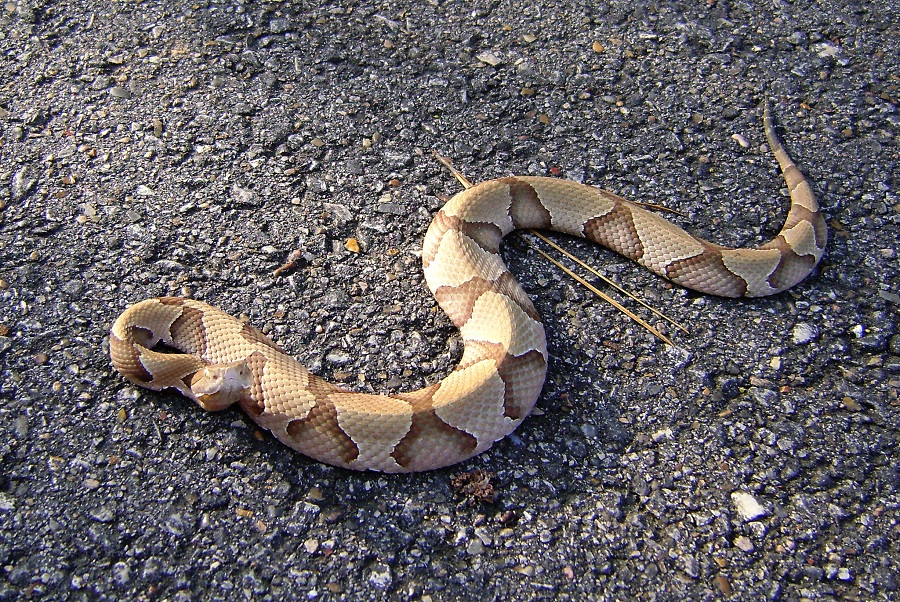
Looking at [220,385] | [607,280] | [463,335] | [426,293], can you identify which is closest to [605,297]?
[607,280]

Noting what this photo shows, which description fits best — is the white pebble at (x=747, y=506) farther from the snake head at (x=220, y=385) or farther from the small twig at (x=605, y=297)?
the snake head at (x=220, y=385)

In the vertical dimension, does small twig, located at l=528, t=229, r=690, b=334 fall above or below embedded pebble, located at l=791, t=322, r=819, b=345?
above

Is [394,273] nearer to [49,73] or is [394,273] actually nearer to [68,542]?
[68,542]

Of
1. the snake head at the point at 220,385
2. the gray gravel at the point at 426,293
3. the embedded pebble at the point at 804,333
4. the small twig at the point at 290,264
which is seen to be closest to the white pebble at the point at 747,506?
the gray gravel at the point at 426,293

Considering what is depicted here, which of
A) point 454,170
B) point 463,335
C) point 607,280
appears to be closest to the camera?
point 463,335

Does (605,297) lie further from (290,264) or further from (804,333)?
(290,264)

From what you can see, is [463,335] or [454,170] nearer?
[463,335]

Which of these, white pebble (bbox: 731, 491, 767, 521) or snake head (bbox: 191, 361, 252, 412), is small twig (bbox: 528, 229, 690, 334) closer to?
white pebble (bbox: 731, 491, 767, 521)

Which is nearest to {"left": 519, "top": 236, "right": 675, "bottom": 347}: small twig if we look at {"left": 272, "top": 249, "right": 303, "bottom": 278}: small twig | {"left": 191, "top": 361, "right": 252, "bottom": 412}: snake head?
{"left": 272, "top": 249, "right": 303, "bottom": 278}: small twig
